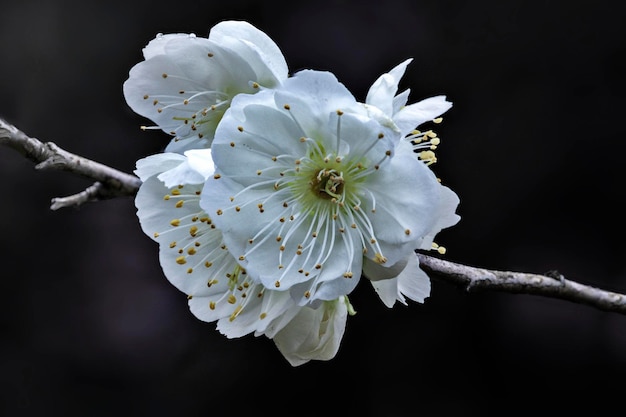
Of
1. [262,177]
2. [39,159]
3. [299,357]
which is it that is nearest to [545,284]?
[299,357]

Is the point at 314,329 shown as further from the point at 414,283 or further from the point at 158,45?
the point at 158,45

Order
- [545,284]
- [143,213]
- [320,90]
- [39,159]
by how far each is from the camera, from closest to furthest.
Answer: [320,90]
[143,213]
[39,159]
[545,284]

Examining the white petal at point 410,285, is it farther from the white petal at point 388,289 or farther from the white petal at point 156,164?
the white petal at point 156,164

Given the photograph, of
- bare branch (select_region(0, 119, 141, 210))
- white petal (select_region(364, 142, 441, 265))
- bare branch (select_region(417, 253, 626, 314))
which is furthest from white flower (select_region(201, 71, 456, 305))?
bare branch (select_region(0, 119, 141, 210))

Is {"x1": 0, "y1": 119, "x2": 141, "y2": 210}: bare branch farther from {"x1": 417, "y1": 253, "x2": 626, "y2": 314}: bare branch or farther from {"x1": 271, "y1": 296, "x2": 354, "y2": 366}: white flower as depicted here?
{"x1": 417, "y1": 253, "x2": 626, "y2": 314}: bare branch

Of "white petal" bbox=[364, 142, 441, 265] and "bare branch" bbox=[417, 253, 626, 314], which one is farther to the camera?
"bare branch" bbox=[417, 253, 626, 314]

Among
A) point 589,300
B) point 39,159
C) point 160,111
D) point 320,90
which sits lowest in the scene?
point 589,300

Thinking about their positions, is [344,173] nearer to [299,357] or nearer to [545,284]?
[299,357]
